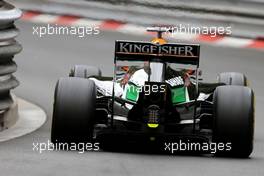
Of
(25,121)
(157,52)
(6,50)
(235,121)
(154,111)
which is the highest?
(157,52)

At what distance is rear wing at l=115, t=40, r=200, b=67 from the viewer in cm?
1255

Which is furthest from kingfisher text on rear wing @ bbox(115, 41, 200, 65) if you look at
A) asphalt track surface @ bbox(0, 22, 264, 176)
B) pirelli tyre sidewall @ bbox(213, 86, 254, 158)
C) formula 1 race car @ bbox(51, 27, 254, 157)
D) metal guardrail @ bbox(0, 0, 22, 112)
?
metal guardrail @ bbox(0, 0, 22, 112)

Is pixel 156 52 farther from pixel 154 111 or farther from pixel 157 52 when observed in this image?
pixel 154 111

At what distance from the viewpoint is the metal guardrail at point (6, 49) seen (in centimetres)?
1366

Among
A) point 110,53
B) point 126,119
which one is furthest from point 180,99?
point 110,53

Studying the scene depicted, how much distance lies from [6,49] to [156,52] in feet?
6.80

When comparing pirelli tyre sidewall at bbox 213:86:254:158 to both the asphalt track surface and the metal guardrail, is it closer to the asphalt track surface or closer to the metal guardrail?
the asphalt track surface

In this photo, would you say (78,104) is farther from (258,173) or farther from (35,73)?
(35,73)

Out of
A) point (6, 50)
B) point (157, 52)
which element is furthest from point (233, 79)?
point (6, 50)

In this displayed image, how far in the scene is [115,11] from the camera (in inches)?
830

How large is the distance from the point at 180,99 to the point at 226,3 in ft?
25.7

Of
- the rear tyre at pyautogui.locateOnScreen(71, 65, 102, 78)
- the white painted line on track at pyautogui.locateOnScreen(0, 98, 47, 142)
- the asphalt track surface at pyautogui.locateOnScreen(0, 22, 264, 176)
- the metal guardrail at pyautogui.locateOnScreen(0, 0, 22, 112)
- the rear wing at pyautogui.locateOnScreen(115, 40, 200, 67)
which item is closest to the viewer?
the asphalt track surface at pyautogui.locateOnScreen(0, 22, 264, 176)

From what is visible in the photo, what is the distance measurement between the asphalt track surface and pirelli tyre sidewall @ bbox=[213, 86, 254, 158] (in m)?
0.18

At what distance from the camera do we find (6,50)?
13750 millimetres
